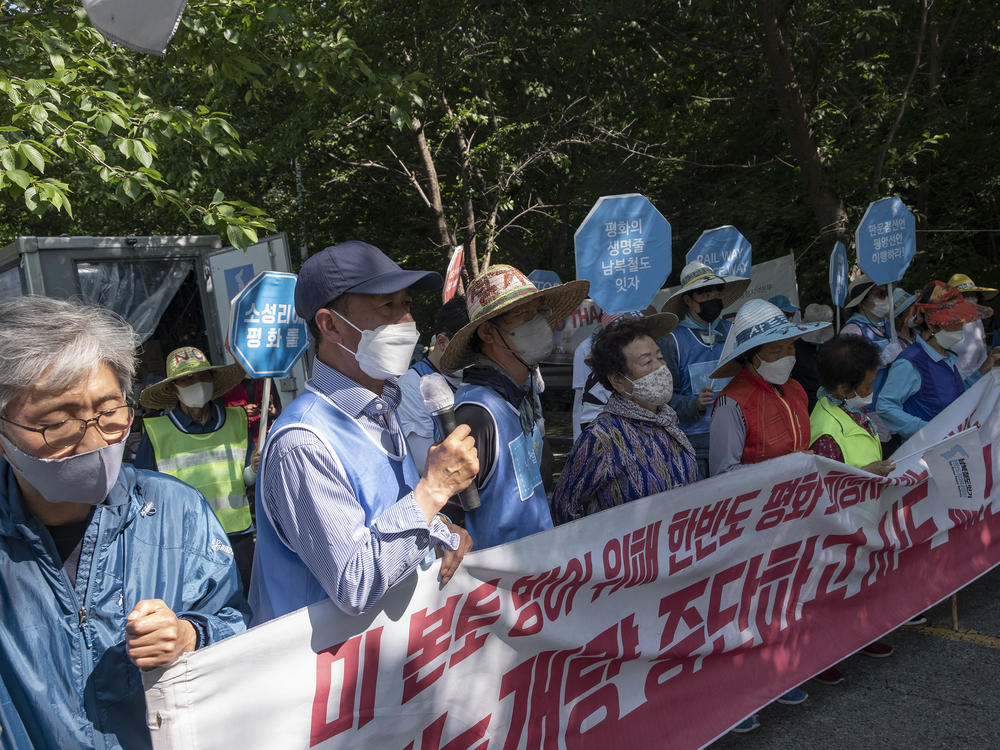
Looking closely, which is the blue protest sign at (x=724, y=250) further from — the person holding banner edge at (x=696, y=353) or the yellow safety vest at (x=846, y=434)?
the yellow safety vest at (x=846, y=434)

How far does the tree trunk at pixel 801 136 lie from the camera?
10180mm

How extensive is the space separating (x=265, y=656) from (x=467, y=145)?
43.7ft

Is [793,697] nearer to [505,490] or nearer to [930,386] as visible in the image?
[505,490]

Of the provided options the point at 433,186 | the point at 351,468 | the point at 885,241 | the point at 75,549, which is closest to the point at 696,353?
the point at 885,241

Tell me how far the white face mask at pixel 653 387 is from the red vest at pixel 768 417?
639 mm

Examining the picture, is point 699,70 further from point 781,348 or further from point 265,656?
point 265,656

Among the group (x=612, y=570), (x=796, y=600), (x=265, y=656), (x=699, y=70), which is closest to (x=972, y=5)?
(x=699, y=70)

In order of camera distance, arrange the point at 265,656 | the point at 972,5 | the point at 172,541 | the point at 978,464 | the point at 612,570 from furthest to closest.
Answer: the point at 972,5, the point at 978,464, the point at 612,570, the point at 265,656, the point at 172,541

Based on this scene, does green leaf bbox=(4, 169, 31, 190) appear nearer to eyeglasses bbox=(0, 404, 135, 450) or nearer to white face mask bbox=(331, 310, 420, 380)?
white face mask bbox=(331, 310, 420, 380)

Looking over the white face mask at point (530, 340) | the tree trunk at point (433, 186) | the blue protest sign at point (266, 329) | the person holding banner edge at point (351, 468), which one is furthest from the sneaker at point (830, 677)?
the tree trunk at point (433, 186)

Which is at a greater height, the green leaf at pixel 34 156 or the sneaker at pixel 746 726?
the green leaf at pixel 34 156

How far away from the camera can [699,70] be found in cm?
1256

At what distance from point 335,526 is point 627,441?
166 centimetres

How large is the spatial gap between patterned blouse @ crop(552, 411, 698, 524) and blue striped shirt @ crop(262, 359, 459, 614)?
1366 millimetres
